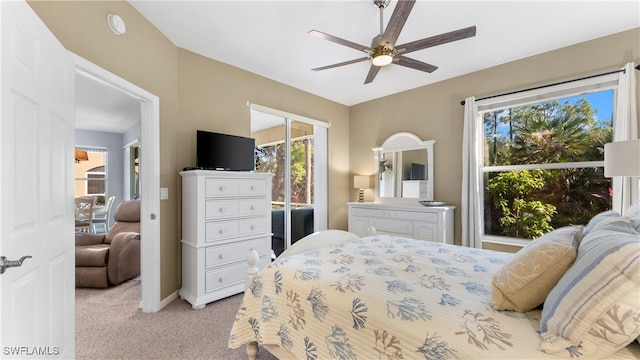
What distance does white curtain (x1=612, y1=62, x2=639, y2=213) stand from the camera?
247cm

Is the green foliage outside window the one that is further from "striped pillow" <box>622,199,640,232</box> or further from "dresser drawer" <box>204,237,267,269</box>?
"dresser drawer" <box>204,237,267,269</box>

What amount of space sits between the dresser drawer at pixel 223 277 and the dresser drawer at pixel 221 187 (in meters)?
0.77

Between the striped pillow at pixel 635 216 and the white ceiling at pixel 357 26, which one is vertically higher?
the white ceiling at pixel 357 26

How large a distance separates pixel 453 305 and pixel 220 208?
87.9 inches

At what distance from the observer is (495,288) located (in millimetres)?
1110

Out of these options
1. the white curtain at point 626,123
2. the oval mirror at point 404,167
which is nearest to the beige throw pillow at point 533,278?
the white curtain at point 626,123

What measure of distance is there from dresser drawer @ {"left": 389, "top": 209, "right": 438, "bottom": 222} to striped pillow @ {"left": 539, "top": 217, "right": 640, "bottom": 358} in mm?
2583

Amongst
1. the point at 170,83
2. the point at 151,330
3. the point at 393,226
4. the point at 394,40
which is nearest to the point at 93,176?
Answer: the point at 170,83

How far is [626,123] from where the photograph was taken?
8.29 feet

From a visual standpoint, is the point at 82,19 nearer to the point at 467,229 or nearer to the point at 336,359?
the point at 336,359

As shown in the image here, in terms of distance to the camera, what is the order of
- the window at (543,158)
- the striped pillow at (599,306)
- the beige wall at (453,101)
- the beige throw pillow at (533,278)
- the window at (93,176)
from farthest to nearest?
the window at (93,176)
the window at (543,158)
the beige wall at (453,101)
the beige throw pillow at (533,278)
the striped pillow at (599,306)

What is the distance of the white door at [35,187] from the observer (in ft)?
3.48

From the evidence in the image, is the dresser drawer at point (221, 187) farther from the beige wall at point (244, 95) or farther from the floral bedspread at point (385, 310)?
the floral bedspread at point (385, 310)

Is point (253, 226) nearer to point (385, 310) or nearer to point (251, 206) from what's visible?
point (251, 206)
